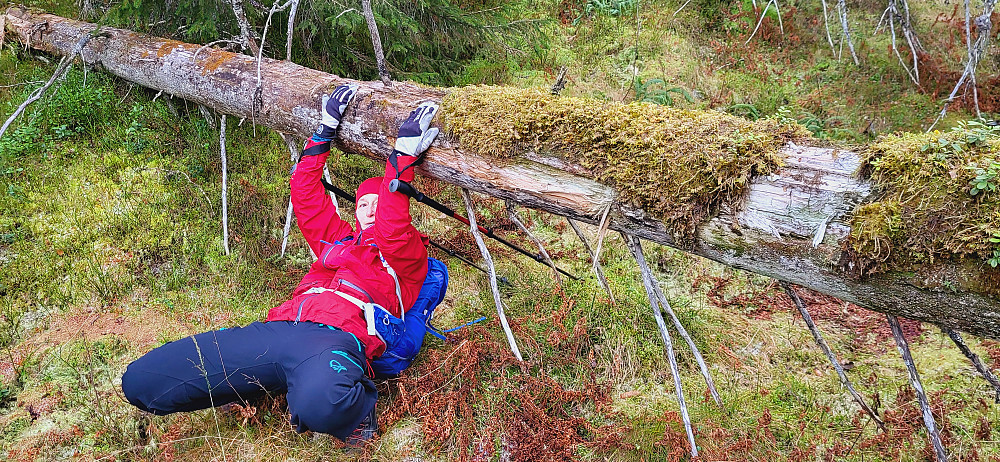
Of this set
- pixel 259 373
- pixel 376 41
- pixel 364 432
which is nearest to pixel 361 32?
pixel 376 41

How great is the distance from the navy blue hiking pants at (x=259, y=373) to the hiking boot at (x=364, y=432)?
17cm

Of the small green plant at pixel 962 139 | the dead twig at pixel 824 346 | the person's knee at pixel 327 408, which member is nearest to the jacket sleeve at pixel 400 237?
the person's knee at pixel 327 408

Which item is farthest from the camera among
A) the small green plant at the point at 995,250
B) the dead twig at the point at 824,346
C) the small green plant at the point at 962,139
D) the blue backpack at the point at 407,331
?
the blue backpack at the point at 407,331

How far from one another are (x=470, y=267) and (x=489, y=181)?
210cm

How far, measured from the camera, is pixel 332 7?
17.7 ft

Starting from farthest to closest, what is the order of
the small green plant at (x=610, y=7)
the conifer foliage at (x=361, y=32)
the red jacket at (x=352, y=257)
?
the small green plant at (x=610, y=7), the conifer foliage at (x=361, y=32), the red jacket at (x=352, y=257)

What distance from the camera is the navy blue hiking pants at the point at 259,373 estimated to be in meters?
3.14

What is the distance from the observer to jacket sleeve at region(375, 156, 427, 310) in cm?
342

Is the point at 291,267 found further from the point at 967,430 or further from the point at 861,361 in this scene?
the point at 967,430

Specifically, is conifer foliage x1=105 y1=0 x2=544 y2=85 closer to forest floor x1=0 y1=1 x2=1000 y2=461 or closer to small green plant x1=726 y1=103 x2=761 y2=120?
forest floor x1=0 y1=1 x2=1000 y2=461

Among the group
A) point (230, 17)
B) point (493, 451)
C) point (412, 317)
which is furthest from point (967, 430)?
point (230, 17)

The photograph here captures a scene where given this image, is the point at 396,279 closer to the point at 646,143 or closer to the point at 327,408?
the point at 327,408

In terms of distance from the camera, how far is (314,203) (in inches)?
160

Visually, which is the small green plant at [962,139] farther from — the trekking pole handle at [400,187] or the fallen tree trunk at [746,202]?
the trekking pole handle at [400,187]
